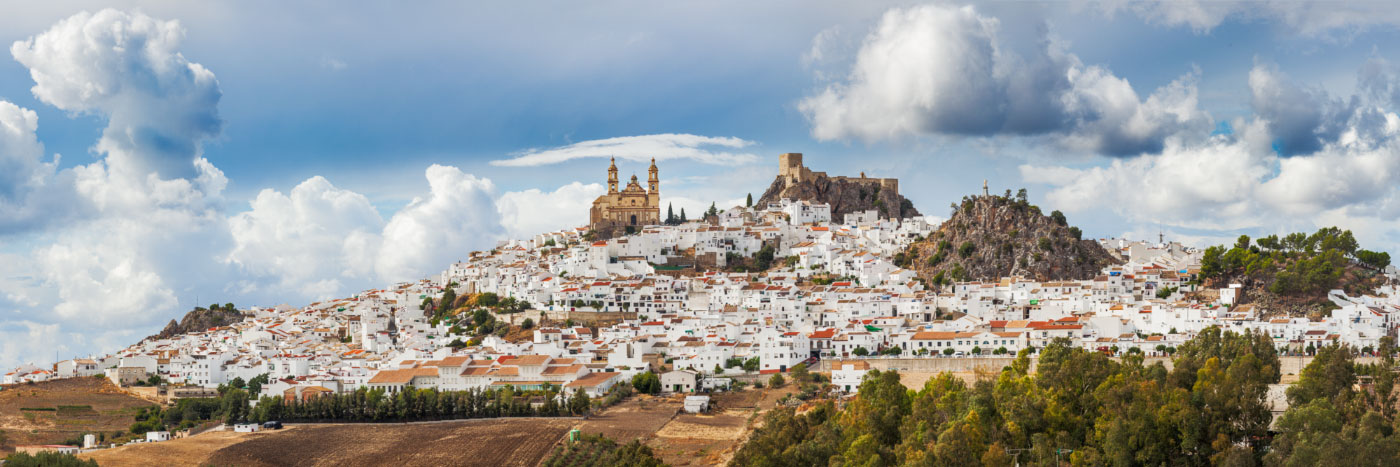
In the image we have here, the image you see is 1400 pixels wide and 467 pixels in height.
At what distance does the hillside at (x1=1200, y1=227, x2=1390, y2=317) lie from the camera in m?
43.8

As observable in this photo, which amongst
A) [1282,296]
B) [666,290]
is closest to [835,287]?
[666,290]

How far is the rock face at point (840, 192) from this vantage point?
248ft

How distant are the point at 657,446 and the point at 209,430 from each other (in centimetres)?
1759

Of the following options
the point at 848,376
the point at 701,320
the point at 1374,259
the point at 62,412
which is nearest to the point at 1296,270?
the point at 1374,259

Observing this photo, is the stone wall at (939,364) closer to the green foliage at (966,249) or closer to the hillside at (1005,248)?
the hillside at (1005,248)

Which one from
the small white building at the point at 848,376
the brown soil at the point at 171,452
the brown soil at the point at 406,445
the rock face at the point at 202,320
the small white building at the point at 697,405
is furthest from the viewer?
the rock face at the point at 202,320

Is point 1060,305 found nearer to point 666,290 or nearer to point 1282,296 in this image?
point 1282,296

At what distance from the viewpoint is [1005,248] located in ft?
180

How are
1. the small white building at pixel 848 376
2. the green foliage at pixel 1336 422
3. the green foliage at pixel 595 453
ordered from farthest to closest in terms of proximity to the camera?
the small white building at pixel 848 376 → the green foliage at pixel 595 453 → the green foliage at pixel 1336 422

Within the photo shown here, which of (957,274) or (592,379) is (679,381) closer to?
(592,379)

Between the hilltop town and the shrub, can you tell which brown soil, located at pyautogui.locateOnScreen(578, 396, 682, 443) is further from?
the shrub

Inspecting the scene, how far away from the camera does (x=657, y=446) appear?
34250mm

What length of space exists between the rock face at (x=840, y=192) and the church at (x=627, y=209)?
7596mm

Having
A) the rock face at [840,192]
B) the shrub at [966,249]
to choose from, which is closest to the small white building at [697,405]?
the shrub at [966,249]
